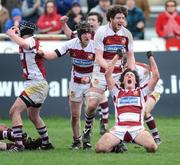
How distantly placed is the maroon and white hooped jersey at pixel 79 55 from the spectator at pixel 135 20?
8.45m

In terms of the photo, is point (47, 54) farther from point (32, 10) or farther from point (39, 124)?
point (32, 10)

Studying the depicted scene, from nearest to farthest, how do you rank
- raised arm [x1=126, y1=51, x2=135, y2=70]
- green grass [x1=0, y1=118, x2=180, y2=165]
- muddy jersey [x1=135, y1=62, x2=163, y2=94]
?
green grass [x1=0, y1=118, x2=180, y2=165] → raised arm [x1=126, y1=51, x2=135, y2=70] → muddy jersey [x1=135, y1=62, x2=163, y2=94]

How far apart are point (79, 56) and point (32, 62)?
873 millimetres

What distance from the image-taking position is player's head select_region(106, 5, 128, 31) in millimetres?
16359

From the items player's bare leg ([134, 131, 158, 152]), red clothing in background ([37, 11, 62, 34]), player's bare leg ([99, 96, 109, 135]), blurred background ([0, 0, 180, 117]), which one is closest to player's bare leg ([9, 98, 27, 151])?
player's bare leg ([134, 131, 158, 152])

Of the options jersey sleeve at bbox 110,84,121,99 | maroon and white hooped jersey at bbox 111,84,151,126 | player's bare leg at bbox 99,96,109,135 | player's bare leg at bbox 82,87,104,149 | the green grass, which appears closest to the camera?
the green grass

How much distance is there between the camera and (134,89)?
1580 cm

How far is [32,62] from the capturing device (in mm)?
16172

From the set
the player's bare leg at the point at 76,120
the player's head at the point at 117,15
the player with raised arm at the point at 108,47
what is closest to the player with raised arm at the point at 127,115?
the player with raised arm at the point at 108,47

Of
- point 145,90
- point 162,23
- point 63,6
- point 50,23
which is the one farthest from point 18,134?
point 63,6

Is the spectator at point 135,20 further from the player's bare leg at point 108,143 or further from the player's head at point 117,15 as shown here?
the player's bare leg at point 108,143

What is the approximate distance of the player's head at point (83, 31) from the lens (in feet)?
53.4

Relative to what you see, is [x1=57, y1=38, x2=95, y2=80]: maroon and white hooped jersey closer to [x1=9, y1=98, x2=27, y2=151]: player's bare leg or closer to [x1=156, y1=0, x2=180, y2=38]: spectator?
[x1=9, y1=98, x2=27, y2=151]: player's bare leg

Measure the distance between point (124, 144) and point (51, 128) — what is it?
4279mm
